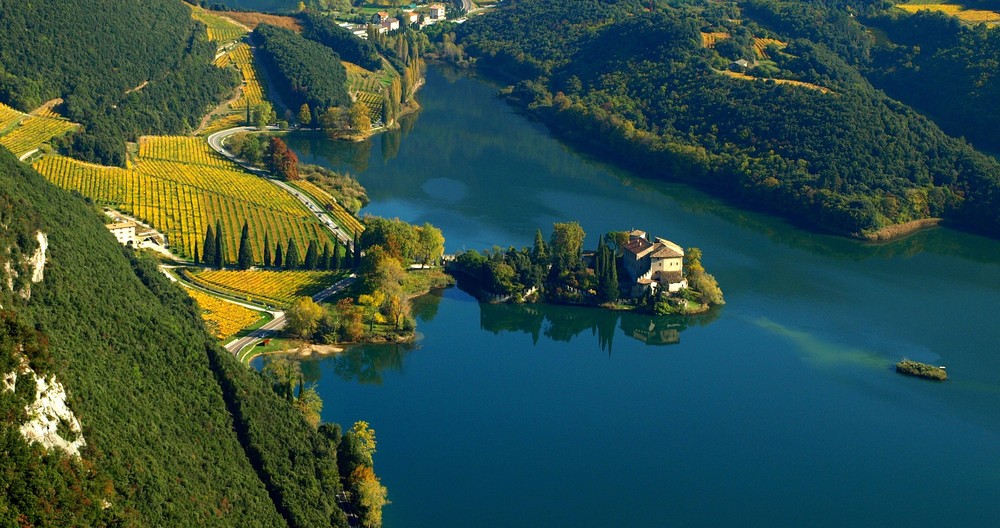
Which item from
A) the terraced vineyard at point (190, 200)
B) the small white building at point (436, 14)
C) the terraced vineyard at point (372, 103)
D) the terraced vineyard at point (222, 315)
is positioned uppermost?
the small white building at point (436, 14)

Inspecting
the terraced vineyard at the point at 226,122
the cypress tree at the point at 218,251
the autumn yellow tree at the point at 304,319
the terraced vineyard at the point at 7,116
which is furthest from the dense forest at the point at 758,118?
the terraced vineyard at the point at 7,116

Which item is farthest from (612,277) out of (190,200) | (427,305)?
(190,200)

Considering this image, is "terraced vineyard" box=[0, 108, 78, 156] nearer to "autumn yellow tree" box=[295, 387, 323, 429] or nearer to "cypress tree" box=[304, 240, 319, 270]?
"cypress tree" box=[304, 240, 319, 270]

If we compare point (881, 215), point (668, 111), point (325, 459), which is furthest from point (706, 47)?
point (325, 459)

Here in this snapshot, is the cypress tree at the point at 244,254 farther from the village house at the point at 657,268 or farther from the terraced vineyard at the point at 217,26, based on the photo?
the terraced vineyard at the point at 217,26

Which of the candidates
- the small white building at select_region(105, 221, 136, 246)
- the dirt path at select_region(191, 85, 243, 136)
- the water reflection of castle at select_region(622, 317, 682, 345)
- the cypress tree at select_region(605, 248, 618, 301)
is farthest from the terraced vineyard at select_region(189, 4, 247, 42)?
the water reflection of castle at select_region(622, 317, 682, 345)
